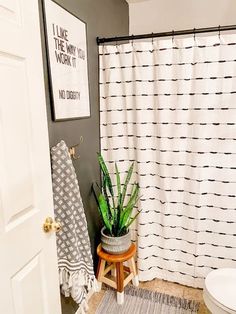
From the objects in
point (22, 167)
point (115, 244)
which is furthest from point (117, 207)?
point (22, 167)

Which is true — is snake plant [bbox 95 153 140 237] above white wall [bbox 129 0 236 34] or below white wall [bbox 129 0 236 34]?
below

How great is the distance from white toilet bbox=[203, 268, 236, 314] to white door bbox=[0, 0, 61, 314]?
88 centimetres

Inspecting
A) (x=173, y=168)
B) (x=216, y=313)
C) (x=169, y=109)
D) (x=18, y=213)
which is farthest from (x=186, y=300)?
(x=18, y=213)

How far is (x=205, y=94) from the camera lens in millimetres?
1627

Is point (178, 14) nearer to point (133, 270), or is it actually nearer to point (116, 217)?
point (116, 217)

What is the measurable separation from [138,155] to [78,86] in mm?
665

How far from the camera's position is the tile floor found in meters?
1.83

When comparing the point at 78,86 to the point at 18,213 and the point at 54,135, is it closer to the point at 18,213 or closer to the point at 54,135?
the point at 54,135

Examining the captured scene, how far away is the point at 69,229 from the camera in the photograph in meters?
1.32

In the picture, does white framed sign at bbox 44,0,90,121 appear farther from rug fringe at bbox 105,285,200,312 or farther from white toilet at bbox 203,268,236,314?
rug fringe at bbox 105,285,200,312

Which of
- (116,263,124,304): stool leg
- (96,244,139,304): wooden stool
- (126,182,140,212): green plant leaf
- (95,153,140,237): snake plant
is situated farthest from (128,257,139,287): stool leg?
(126,182,140,212): green plant leaf

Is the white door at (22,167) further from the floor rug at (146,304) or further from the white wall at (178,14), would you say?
the white wall at (178,14)

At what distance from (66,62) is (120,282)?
156 cm

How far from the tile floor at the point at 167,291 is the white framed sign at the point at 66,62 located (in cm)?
140
